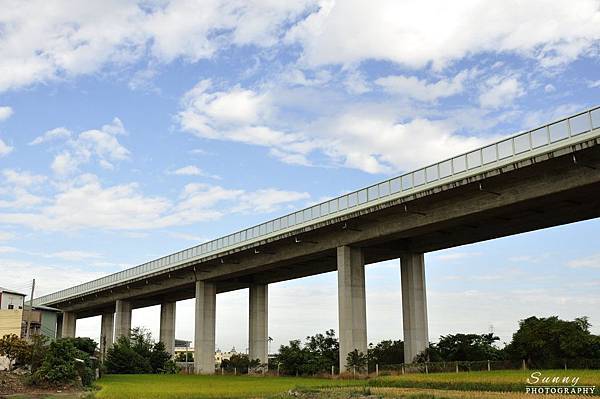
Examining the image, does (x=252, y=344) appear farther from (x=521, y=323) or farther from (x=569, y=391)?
(x=569, y=391)

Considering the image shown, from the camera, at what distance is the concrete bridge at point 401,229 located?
3669 cm

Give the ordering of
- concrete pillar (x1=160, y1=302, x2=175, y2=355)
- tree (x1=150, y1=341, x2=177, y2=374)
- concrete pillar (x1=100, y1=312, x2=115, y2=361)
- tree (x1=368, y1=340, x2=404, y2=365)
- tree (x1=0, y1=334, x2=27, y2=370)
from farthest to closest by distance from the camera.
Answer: concrete pillar (x1=100, y1=312, x2=115, y2=361) < concrete pillar (x1=160, y1=302, x2=175, y2=355) < tree (x1=150, y1=341, x2=177, y2=374) < tree (x1=368, y1=340, x2=404, y2=365) < tree (x1=0, y1=334, x2=27, y2=370)

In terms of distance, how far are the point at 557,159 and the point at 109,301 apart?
252ft

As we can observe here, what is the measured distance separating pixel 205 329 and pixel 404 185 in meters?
38.3

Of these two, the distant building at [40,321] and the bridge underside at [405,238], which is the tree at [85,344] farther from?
the distant building at [40,321]

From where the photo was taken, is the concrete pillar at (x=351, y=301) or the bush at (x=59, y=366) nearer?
the bush at (x=59, y=366)

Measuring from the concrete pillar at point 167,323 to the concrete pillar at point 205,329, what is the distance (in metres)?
22.7

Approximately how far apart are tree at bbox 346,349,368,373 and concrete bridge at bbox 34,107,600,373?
43.7 inches

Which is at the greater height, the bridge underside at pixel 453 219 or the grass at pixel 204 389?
the bridge underside at pixel 453 219

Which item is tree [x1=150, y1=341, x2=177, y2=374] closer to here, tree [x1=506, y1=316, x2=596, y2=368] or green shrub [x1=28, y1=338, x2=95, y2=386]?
green shrub [x1=28, y1=338, x2=95, y2=386]

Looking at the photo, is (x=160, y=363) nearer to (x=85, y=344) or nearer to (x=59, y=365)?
(x=85, y=344)

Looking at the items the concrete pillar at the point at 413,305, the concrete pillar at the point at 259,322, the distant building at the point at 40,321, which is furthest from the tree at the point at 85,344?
the concrete pillar at the point at 413,305

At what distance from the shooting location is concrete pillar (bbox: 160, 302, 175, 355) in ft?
312

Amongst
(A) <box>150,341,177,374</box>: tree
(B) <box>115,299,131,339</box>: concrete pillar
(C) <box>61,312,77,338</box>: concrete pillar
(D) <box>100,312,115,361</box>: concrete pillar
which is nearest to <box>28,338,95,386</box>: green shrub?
(A) <box>150,341,177,374</box>: tree
